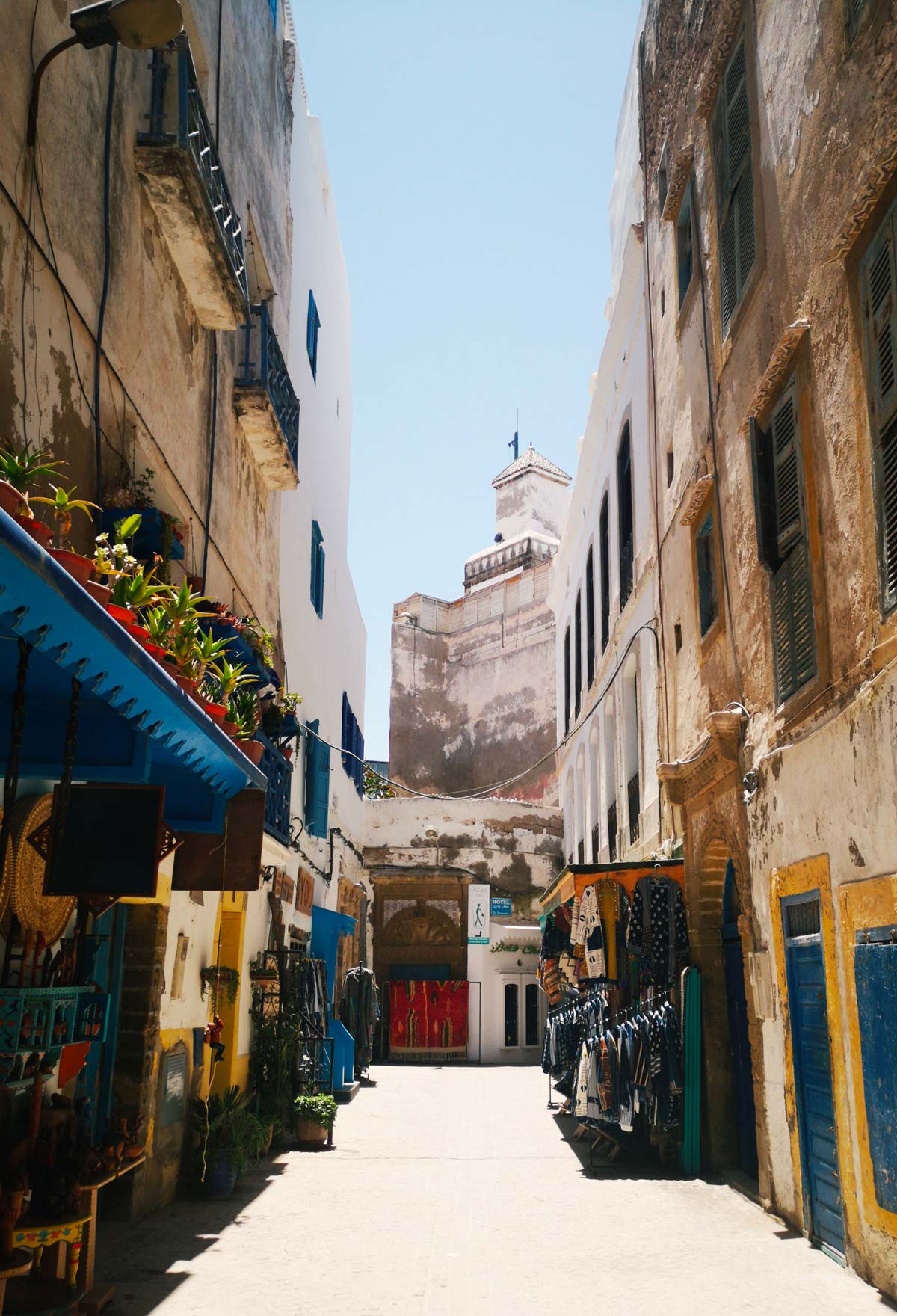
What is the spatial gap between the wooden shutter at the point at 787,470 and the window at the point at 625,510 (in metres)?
7.47

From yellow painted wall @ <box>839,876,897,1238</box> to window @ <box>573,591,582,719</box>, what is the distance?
15.3m

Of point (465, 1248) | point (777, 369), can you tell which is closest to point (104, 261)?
point (777, 369)

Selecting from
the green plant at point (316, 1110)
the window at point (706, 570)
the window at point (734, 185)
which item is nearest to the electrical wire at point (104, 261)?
the window at point (734, 185)

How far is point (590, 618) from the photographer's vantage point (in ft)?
67.5

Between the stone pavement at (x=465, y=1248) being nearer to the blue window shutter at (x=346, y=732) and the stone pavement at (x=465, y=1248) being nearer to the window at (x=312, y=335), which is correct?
the blue window shutter at (x=346, y=732)

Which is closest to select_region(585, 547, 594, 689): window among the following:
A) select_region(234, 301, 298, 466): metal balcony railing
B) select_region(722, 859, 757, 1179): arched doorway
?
select_region(234, 301, 298, 466): metal balcony railing

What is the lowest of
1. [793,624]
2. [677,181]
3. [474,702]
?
[793,624]

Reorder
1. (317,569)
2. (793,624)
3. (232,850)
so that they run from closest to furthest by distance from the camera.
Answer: (232,850)
(793,624)
(317,569)

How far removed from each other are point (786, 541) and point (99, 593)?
491cm

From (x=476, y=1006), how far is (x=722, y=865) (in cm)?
1586

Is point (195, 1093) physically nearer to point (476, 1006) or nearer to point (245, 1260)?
point (245, 1260)

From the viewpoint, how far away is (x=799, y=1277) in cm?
641

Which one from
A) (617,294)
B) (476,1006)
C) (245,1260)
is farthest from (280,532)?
(476,1006)

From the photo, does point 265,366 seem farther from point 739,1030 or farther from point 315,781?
point 739,1030
